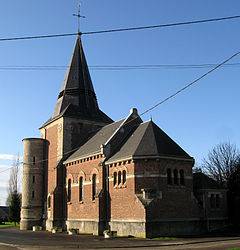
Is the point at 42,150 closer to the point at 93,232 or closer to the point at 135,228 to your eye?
the point at 93,232

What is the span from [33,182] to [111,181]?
15.3 m

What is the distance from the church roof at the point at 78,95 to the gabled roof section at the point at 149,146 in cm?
1155

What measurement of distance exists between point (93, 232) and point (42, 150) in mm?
15887

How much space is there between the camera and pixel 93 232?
97.4ft

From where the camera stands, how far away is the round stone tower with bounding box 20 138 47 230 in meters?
39.6

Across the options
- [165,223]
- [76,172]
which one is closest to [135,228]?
[165,223]

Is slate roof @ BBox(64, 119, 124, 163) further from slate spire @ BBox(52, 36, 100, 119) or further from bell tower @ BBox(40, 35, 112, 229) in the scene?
slate spire @ BBox(52, 36, 100, 119)

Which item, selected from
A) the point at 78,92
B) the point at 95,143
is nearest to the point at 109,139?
the point at 95,143

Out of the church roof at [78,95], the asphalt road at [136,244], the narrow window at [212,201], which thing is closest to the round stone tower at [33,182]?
the church roof at [78,95]

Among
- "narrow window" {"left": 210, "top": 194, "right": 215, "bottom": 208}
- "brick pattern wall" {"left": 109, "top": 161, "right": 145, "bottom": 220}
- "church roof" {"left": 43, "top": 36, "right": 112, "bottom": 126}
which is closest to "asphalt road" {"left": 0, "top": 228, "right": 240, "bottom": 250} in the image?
"brick pattern wall" {"left": 109, "top": 161, "right": 145, "bottom": 220}

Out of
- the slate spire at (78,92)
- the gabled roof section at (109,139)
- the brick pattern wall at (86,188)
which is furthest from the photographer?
the slate spire at (78,92)

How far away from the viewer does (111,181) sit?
96.2 feet

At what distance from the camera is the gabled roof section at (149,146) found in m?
27.4

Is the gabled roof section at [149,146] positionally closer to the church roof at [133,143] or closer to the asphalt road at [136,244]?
the church roof at [133,143]
